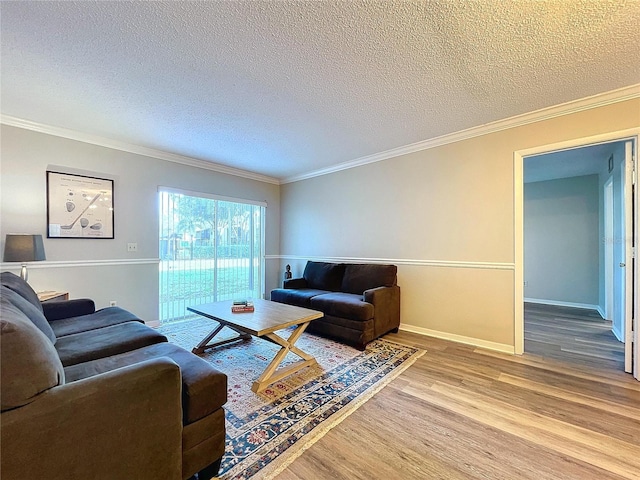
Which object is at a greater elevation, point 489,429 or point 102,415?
point 102,415

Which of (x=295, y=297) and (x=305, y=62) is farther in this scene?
(x=295, y=297)

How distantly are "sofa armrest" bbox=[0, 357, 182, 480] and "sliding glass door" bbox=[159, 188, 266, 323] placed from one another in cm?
322

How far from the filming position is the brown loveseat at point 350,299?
119 inches

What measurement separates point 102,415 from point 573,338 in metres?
4.58

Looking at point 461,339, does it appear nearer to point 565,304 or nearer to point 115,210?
point 565,304

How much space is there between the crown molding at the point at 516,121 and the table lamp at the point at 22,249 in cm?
383

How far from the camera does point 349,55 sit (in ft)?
6.16

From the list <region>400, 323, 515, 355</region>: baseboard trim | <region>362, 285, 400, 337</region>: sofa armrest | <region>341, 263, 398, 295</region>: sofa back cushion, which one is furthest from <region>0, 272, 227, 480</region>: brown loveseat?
<region>400, 323, 515, 355</region>: baseboard trim

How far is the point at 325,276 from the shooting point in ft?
13.5

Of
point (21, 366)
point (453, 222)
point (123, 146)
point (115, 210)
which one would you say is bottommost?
point (21, 366)

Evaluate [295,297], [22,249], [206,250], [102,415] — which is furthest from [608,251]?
[22,249]

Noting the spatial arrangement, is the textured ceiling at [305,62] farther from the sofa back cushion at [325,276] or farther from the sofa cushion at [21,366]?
the sofa back cushion at [325,276]

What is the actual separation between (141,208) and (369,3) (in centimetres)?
364

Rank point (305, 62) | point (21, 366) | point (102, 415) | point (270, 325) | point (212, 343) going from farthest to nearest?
point (212, 343), point (270, 325), point (305, 62), point (102, 415), point (21, 366)
